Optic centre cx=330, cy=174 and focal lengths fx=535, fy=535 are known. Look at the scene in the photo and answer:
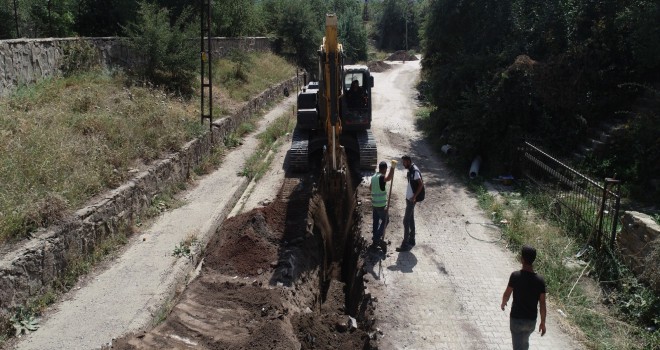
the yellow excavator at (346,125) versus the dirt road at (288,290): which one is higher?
the yellow excavator at (346,125)

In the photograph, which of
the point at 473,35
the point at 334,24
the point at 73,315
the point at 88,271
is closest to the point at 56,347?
the point at 73,315

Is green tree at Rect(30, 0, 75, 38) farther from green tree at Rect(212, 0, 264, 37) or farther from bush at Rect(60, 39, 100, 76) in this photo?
green tree at Rect(212, 0, 264, 37)

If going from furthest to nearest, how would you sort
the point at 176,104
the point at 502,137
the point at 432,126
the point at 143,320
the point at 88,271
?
the point at 432,126 < the point at 176,104 < the point at 502,137 < the point at 88,271 < the point at 143,320

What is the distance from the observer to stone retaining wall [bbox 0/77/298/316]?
23.9ft

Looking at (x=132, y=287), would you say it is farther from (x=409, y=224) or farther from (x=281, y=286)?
(x=409, y=224)

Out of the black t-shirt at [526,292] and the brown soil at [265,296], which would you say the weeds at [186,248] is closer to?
the brown soil at [265,296]

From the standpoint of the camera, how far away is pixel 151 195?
11.9 meters

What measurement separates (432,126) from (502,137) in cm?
565

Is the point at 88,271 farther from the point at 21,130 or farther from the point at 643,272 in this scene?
the point at 643,272

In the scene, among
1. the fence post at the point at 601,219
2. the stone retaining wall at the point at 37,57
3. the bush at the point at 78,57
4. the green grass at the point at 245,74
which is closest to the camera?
the fence post at the point at 601,219

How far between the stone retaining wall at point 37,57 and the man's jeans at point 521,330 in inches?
487

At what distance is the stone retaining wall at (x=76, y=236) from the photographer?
23.9 feet

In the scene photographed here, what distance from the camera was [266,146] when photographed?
60.0ft

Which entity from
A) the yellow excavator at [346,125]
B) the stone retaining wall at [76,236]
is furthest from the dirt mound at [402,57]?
the stone retaining wall at [76,236]
